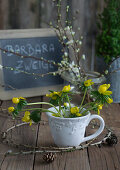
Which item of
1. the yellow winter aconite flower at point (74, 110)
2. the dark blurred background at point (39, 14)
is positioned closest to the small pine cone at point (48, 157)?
the yellow winter aconite flower at point (74, 110)

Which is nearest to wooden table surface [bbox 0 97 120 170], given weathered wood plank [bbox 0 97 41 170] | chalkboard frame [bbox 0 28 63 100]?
weathered wood plank [bbox 0 97 41 170]

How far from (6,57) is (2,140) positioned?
1.30 ft

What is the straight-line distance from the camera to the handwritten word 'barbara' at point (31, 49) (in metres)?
1.02

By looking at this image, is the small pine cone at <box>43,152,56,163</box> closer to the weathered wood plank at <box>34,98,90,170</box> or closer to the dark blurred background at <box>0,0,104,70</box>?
the weathered wood plank at <box>34,98,90,170</box>

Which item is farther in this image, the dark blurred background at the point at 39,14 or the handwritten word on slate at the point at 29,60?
the dark blurred background at the point at 39,14

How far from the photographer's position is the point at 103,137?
75 centimetres

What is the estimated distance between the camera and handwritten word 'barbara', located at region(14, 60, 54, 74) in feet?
3.39

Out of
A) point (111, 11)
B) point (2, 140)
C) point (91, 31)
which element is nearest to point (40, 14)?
point (91, 31)

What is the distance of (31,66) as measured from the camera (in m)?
1.05

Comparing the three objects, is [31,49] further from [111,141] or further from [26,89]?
[111,141]

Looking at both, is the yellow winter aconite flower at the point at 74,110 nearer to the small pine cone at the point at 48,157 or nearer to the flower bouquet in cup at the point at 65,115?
the flower bouquet in cup at the point at 65,115

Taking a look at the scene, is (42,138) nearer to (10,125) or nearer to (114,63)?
(10,125)

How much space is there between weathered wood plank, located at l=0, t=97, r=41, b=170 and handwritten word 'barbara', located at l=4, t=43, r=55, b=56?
297 millimetres

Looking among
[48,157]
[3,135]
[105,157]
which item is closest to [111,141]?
[105,157]
